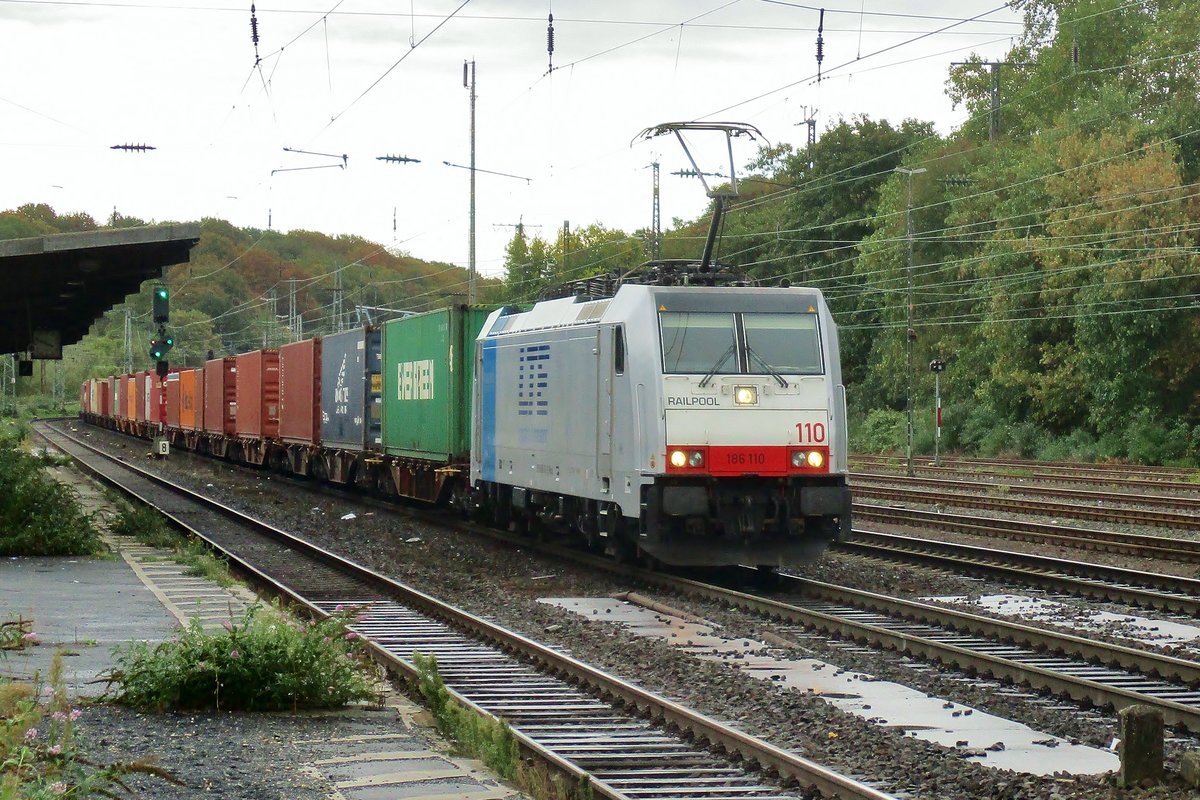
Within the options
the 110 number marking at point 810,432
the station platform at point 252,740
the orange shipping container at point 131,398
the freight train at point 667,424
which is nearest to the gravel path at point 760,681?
the freight train at point 667,424

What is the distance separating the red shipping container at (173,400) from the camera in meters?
53.8

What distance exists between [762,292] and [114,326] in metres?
131

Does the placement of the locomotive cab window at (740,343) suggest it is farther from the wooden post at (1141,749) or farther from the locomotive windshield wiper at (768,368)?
the wooden post at (1141,749)

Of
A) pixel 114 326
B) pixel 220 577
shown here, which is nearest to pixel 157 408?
pixel 220 577

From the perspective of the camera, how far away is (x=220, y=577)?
15789 millimetres

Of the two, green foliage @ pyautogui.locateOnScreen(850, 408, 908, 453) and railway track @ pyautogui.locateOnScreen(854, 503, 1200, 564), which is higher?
green foliage @ pyautogui.locateOnScreen(850, 408, 908, 453)

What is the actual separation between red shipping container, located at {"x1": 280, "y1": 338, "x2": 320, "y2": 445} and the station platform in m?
19.7

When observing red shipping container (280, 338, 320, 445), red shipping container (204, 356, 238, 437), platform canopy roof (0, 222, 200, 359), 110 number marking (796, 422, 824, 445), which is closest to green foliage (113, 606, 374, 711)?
110 number marking (796, 422, 824, 445)

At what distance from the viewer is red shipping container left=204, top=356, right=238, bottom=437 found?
42.7 m

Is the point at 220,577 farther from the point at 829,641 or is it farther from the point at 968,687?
the point at 968,687

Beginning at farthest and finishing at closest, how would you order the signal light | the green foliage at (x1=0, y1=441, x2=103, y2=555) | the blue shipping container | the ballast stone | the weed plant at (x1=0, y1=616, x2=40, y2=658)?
the blue shipping container → the signal light → the green foliage at (x1=0, y1=441, x2=103, y2=555) → the weed plant at (x1=0, y1=616, x2=40, y2=658) → the ballast stone

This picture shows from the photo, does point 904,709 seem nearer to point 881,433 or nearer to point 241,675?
point 241,675

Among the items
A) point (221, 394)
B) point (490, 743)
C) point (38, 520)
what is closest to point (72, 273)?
point (38, 520)

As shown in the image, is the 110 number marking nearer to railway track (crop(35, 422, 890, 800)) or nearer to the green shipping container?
railway track (crop(35, 422, 890, 800))
